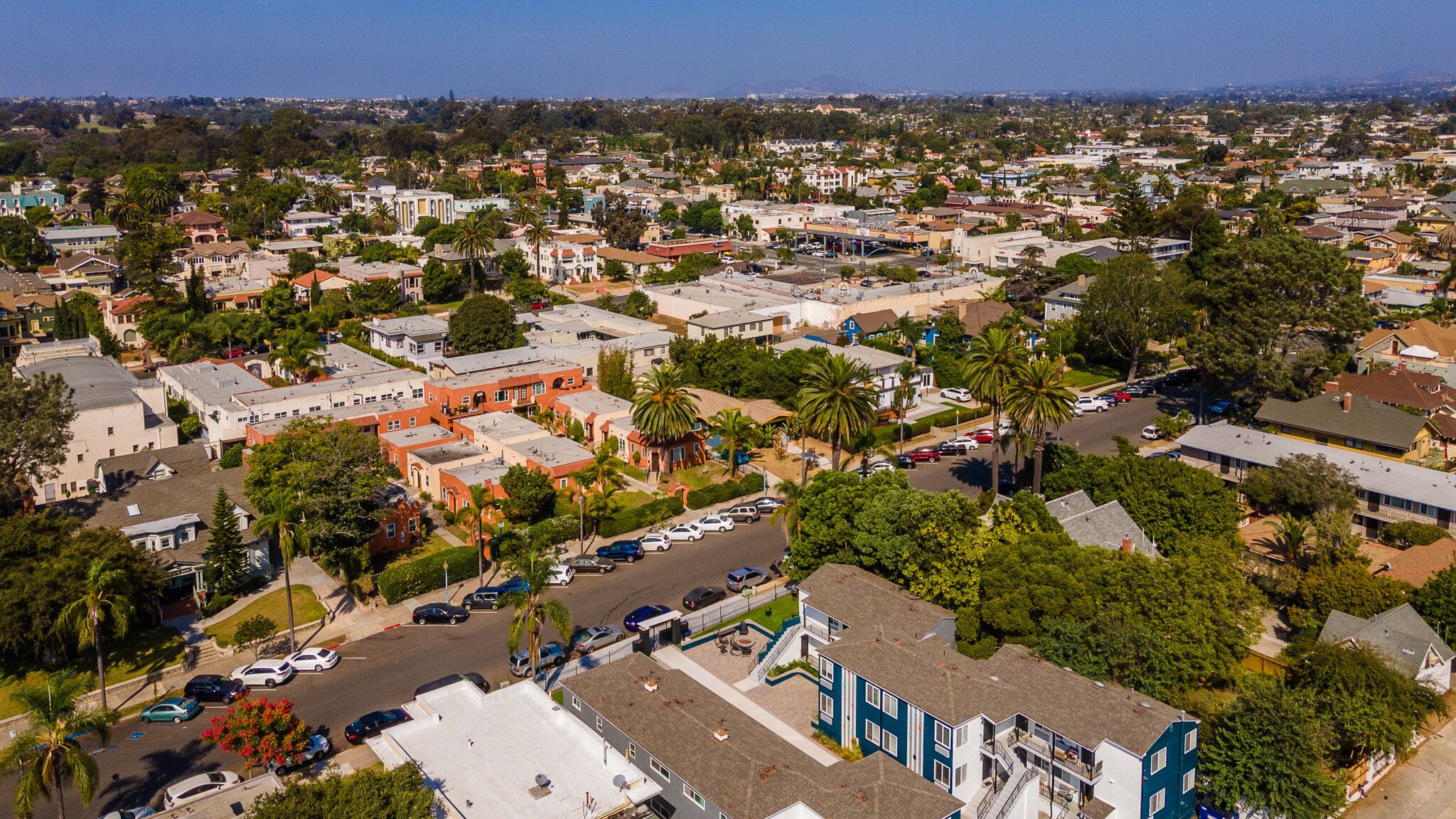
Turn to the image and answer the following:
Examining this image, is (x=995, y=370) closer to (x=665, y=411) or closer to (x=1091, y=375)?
(x=665, y=411)

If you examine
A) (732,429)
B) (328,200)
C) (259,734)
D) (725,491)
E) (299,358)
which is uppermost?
(328,200)

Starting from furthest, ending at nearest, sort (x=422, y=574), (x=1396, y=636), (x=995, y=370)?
1. (x=995, y=370)
2. (x=422, y=574)
3. (x=1396, y=636)

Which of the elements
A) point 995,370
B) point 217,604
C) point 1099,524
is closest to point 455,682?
point 217,604

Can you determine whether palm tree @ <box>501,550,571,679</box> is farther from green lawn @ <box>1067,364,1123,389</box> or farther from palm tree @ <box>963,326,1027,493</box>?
green lawn @ <box>1067,364,1123,389</box>

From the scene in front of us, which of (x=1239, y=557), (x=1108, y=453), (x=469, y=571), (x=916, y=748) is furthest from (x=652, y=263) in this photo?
(x=916, y=748)

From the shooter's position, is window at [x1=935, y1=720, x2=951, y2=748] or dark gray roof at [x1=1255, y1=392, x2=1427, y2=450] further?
dark gray roof at [x1=1255, y1=392, x2=1427, y2=450]

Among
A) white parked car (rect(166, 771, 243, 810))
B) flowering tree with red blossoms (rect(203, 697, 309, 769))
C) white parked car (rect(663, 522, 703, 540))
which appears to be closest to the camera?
flowering tree with red blossoms (rect(203, 697, 309, 769))

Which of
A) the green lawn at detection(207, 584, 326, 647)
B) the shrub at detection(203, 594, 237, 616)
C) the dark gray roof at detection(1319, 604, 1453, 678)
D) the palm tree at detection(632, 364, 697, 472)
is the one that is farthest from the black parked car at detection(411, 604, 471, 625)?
the dark gray roof at detection(1319, 604, 1453, 678)

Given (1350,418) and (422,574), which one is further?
(1350,418)

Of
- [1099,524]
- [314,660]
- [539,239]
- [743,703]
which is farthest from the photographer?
[539,239]
